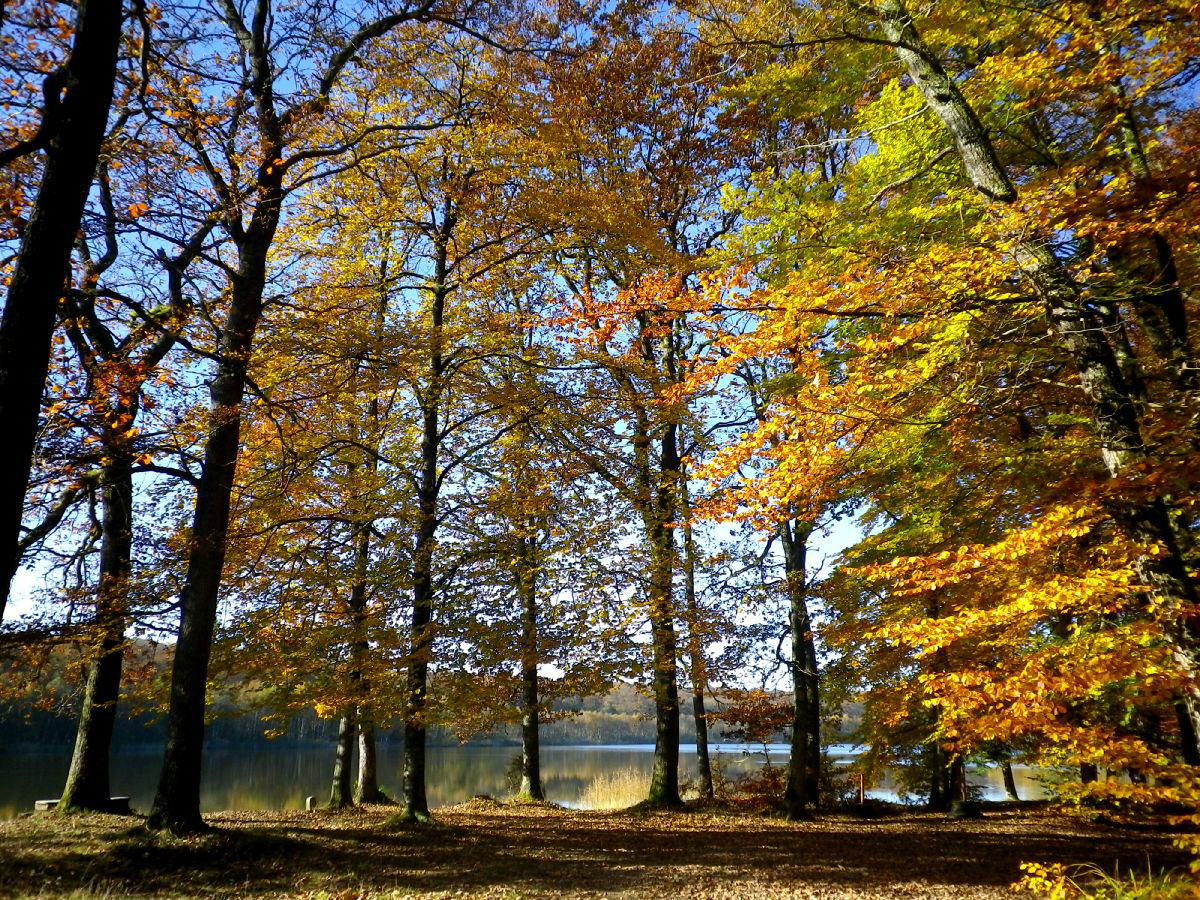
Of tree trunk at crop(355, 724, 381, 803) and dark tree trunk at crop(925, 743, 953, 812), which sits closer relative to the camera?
tree trunk at crop(355, 724, 381, 803)

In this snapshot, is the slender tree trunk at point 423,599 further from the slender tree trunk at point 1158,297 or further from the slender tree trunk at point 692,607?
the slender tree trunk at point 1158,297

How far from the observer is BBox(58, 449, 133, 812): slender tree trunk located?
10.2 metres

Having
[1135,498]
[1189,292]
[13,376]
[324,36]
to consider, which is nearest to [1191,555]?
[1135,498]

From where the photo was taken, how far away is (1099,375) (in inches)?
243

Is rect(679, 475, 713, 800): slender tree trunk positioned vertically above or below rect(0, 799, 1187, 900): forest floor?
above

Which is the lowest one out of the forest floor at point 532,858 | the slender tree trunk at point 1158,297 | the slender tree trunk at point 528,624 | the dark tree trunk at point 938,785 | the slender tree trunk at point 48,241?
the dark tree trunk at point 938,785

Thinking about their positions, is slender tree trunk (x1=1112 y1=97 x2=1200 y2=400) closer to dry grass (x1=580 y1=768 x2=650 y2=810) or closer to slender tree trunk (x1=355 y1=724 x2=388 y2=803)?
slender tree trunk (x1=355 y1=724 x2=388 y2=803)

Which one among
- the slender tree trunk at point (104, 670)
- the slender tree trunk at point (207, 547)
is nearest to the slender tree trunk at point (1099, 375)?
the slender tree trunk at point (207, 547)

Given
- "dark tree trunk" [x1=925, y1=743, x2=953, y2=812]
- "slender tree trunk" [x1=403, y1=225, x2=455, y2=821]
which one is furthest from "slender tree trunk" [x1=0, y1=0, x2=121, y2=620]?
"dark tree trunk" [x1=925, y1=743, x2=953, y2=812]

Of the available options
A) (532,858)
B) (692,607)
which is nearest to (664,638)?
(692,607)

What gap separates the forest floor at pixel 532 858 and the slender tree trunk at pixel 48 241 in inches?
169

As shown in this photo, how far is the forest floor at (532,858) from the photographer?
22.8 feet

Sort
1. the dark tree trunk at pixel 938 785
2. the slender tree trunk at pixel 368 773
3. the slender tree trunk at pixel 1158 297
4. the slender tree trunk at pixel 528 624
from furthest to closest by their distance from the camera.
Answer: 1. the dark tree trunk at pixel 938 785
2. the slender tree trunk at pixel 368 773
3. the slender tree trunk at pixel 528 624
4. the slender tree trunk at pixel 1158 297

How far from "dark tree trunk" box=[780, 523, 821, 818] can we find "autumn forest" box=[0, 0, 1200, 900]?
13cm
